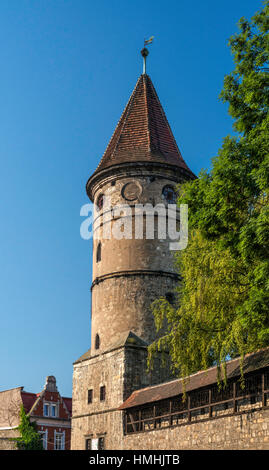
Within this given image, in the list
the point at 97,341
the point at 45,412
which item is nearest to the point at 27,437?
the point at 45,412

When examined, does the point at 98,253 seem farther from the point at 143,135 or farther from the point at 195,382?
the point at 195,382

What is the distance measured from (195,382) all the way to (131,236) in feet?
29.0

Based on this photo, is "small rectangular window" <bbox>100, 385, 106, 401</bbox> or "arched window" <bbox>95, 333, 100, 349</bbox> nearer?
"small rectangular window" <bbox>100, 385, 106, 401</bbox>

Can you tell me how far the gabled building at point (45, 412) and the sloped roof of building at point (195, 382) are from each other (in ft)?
58.5

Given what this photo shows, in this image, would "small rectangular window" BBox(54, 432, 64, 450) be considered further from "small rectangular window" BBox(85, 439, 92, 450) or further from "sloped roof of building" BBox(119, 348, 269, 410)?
"sloped roof of building" BBox(119, 348, 269, 410)

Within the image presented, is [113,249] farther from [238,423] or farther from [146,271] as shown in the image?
[238,423]

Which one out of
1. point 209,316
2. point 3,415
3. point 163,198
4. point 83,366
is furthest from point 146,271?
point 3,415

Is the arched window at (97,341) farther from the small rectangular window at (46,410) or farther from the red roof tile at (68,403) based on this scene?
the red roof tile at (68,403)

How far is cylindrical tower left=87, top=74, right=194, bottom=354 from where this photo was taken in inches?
1019

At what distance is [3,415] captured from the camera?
40.4m

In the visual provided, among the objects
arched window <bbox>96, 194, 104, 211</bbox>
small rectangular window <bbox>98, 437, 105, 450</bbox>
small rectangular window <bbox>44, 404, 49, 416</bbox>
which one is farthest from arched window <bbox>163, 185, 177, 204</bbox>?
small rectangular window <bbox>44, 404, 49, 416</bbox>

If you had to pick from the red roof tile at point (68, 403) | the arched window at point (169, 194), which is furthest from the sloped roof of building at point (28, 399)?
the arched window at point (169, 194)

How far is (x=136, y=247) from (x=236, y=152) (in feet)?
38.5

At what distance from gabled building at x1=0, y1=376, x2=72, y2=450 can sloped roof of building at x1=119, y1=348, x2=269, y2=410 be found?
1784 cm
